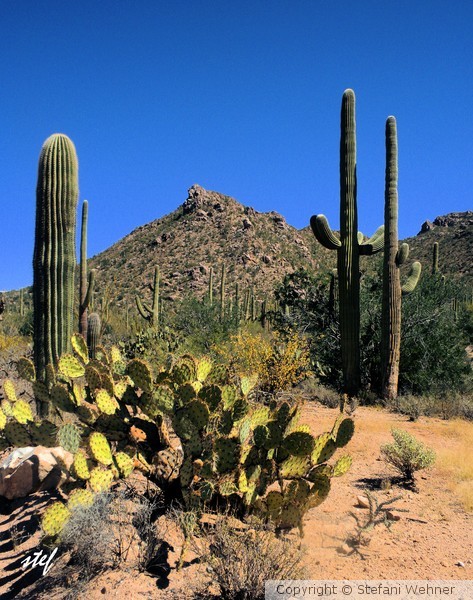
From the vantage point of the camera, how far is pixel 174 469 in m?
4.70

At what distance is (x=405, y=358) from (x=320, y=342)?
2.26 m

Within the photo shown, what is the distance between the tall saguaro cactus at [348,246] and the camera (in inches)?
437

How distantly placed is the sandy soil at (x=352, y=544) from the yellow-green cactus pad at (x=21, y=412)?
2.96 feet

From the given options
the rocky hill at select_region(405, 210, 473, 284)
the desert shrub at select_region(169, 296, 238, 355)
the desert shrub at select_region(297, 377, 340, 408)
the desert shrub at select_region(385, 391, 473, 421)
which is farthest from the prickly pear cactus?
the rocky hill at select_region(405, 210, 473, 284)

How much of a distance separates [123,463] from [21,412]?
1274 mm

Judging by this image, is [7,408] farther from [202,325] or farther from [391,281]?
[202,325]

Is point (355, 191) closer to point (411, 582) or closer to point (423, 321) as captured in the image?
point (423, 321)

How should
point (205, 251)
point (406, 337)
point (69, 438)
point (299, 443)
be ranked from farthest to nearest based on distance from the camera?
point (205, 251) → point (406, 337) → point (299, 443) → point (69, 438)

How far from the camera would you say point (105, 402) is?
4352 mm

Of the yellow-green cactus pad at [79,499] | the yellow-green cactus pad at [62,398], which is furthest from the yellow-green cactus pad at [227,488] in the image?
the yellow-green cactus pad at [62,398]

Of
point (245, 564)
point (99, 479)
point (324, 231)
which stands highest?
point (324, 231)

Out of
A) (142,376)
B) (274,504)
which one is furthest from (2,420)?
(274,504)

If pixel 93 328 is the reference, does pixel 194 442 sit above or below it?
below

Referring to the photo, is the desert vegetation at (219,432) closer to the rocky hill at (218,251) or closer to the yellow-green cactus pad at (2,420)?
the yellow-green cactus pad at (2,420)
